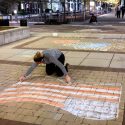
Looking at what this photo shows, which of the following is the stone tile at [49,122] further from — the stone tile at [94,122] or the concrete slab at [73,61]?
the concrete slab at [73,61]

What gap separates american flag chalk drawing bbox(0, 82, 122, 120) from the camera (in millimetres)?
5605

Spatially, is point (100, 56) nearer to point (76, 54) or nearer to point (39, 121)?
point (76, 54)

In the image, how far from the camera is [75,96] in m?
6.40

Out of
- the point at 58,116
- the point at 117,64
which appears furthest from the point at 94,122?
the point at 117,64

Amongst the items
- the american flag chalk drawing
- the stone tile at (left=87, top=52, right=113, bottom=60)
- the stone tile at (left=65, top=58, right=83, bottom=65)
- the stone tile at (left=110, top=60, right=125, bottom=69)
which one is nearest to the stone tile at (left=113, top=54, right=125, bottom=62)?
the stone tile at (left=87, top=52, right=113, bottom=60)

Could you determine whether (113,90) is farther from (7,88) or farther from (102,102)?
(7,88)

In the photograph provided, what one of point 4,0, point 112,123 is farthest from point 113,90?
point 4,0

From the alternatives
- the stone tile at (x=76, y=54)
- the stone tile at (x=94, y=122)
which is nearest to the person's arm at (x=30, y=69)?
the stone tile at (x=94, y=122)

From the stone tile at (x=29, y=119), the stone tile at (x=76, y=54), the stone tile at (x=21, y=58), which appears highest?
the stone tile at (x=76, y=54)

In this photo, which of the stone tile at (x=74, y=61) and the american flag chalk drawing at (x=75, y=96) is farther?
the stone tile at (x=74, y=61)

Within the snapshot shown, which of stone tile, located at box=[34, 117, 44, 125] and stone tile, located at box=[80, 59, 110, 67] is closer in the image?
stone tile, located at box=[34, 117, 44, 125]

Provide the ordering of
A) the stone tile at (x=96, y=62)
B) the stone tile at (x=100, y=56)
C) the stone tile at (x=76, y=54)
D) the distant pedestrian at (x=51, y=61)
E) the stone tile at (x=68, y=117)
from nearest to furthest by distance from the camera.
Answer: the stone tile at (x=68, y=117) < the distant pedestrian at (x=51, y=61) < the stone tile at (x=96, y=62) < the stone tile at (x=100, y=56) < the stone tile at (x=76, y=54)

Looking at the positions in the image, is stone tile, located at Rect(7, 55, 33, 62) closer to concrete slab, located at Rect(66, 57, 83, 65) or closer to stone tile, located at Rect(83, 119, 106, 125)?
concrete slab, located at Rect(66, 57, 83, 65)

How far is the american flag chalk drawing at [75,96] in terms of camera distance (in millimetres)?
5605
